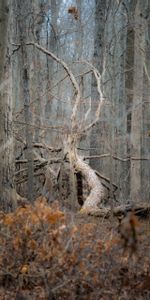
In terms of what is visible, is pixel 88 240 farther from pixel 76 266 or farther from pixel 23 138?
pixel 23 138

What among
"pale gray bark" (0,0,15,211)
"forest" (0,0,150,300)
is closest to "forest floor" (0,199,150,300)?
"forest" (0,0,150,300)

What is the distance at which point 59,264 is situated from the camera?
13.9ft

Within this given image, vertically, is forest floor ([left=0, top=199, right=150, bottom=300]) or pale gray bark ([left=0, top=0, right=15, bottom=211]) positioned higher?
pale gray bark ([left=0, top=0, right=15, bottom=211])

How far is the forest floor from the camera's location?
4.30 metres

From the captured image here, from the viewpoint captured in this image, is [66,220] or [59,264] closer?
[59,264]

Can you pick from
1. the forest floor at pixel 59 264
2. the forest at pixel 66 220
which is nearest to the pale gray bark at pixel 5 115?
the forest at pixel 66 220

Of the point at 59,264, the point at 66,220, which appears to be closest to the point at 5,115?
the point at 66,220

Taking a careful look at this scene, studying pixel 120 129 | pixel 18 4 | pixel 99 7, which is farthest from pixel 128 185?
pixel 18 4

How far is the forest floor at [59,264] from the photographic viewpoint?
14.1ft

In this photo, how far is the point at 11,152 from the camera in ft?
22.2

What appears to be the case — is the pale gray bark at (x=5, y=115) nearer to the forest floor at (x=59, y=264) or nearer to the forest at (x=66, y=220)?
the forest at (x=66, y=220)

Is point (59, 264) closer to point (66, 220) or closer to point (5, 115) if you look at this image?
point (66, 220)

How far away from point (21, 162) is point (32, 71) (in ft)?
16.0

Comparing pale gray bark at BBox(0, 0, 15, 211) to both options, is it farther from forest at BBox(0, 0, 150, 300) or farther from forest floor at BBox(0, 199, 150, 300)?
forest floor at BBox(0, 199, 150, 300)
